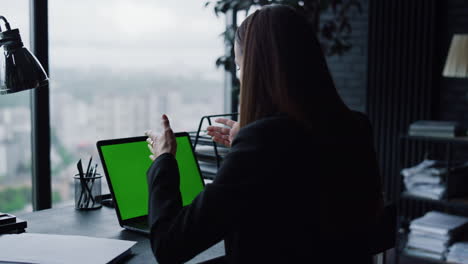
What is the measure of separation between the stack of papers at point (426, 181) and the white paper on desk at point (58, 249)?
2.49 m

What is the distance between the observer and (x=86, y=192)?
188 centimetres

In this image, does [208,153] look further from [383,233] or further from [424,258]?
[424,258]

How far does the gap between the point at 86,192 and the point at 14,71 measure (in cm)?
51

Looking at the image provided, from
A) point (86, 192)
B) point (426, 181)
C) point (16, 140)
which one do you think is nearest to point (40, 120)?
point (16, 140)

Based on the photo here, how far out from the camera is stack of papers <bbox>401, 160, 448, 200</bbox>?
3.43 metres

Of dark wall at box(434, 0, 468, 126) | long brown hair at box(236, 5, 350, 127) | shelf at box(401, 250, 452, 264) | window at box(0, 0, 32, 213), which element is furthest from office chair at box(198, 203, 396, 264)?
dark wall at box(434, 0, 468, 126)

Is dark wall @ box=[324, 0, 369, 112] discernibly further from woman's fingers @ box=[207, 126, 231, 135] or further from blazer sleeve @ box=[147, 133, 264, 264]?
blazer sleeve @ box=[147, 133, 264, 264]

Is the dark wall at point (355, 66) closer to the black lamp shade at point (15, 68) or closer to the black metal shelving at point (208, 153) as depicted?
the black metal shelving at point (208, 153)

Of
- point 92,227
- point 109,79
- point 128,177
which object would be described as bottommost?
point 92,227

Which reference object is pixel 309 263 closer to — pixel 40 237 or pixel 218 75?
pixel 40 237

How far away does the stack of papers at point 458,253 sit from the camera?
3248mm

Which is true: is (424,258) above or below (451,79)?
below

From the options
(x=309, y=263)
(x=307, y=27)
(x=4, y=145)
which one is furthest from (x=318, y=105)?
(x=4, y=145)

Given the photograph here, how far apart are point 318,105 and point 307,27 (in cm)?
18
